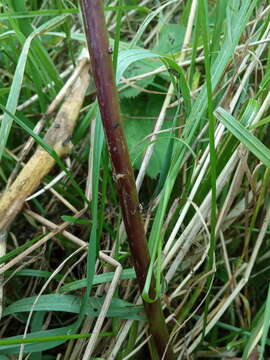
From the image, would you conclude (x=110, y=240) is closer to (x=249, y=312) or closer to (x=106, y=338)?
(x=106, y=338)

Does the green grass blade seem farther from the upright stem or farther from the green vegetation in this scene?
the upright stem

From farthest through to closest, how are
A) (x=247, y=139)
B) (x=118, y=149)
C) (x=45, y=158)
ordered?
(x=45, y=158)
(x=247, y=139)
(x=118, y=149)

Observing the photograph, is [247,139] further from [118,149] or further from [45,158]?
[45,158]

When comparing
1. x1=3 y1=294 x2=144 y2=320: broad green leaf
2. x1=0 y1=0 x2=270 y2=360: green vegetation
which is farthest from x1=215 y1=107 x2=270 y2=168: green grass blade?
x1=3 y1=294 x2=144 y2=320: broad green leaf

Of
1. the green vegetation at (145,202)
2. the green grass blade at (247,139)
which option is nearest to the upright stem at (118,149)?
the green vegetation at (145,202)

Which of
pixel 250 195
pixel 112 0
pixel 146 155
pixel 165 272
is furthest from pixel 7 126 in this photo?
pixel 112 0

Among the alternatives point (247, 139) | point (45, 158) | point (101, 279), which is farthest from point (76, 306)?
point (247, 139)

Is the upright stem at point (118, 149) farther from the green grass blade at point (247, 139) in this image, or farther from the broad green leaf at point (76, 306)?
the green grass blade at point (247, 139)
